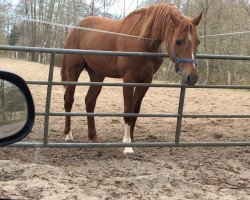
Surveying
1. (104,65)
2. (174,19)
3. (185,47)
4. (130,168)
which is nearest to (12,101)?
(130,168)

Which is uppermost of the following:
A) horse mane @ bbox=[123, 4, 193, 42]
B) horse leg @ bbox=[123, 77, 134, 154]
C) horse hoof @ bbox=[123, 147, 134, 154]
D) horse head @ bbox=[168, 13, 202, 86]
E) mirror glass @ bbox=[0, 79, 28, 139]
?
horse mane @ bbox=[123, 4, 193, 42]

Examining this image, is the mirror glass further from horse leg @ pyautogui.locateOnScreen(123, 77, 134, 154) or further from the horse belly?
the horse belly

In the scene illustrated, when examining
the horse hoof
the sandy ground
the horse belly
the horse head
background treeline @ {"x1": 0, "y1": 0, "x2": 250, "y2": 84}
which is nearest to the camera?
the sandy ground

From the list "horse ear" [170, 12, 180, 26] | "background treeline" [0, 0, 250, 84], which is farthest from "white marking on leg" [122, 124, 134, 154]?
"background treeline" [0, 0, 250, 84]

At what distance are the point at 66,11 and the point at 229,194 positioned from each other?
88.6 ft

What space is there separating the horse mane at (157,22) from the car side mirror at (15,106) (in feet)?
9.51

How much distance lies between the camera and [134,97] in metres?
5.27

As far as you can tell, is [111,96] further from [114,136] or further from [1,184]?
[1,184]

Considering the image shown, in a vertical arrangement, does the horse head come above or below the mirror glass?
above

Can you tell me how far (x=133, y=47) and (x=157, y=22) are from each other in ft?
1.39

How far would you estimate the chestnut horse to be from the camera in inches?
174

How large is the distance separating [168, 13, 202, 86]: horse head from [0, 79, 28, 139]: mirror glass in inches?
107

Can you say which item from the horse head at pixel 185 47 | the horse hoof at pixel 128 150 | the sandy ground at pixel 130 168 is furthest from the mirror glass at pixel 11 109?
the horse hoof at pixel 128 150

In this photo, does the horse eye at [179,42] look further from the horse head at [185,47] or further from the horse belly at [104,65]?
the horse belly at [104,65]
